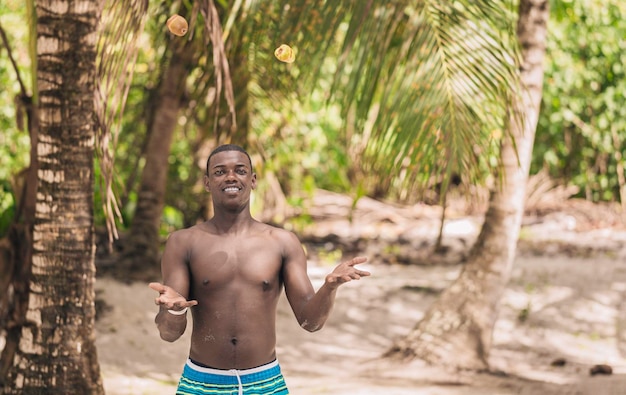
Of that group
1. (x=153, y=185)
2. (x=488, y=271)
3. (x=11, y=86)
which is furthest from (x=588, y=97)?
(x=11, y=86)

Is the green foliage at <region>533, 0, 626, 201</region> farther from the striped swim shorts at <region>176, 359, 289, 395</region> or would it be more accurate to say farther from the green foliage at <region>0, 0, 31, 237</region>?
the striped swim shorts at <region>176, 359, 289, 395</region>

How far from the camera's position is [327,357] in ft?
25.4

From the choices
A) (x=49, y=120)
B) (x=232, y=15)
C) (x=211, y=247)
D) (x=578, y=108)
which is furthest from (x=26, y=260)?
(x=578, y=108)

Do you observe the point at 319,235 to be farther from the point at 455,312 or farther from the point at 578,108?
the point at 455,312

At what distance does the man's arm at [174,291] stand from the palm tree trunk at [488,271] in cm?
393

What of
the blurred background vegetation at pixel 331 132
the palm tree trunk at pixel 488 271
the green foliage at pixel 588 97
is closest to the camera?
the palm tree trunk at pixel 488 271

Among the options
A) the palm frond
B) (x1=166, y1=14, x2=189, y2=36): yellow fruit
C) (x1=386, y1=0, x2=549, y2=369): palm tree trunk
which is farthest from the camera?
(x1=386, y1=0, x2=549, y2=369): palm tree trunk

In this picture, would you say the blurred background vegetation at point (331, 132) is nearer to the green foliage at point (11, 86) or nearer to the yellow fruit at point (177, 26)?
the green foliage at point (11, 86)

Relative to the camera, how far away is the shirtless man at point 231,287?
299 cm

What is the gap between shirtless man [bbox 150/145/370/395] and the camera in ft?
9.81

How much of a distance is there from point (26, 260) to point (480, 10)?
9.87ft

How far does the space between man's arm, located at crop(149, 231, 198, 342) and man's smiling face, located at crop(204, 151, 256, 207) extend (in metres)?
0.21

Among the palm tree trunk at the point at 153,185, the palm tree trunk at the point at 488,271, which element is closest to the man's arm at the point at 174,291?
the palm tree trunk at the point at 488,271

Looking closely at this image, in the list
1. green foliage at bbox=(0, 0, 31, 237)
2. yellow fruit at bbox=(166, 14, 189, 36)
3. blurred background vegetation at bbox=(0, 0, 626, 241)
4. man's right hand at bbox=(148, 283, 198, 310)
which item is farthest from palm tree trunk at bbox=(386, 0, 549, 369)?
green foliage at bbox=(0, 0, 31, 237)
